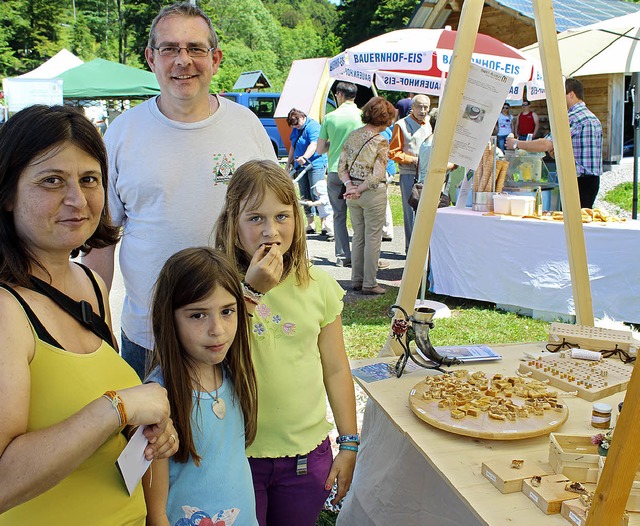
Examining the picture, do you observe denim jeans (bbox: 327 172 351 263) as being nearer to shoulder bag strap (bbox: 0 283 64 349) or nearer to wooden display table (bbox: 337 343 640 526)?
wooden display table (bbox: 337 343 640 526)

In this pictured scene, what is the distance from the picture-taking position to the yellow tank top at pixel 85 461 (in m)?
1.11

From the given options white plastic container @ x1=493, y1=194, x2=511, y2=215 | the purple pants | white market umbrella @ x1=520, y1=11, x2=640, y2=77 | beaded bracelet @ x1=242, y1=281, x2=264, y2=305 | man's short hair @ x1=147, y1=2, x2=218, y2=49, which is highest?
white market umbrella @ x1=520, y1=11, x2=640, y2=77

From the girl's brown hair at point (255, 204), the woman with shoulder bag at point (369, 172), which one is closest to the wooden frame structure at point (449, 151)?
the girl's brown hair at point (255, 204)

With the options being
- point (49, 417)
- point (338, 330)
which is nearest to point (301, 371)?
point (338, 330)

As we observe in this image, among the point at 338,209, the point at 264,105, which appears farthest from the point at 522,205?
the point at 264,105

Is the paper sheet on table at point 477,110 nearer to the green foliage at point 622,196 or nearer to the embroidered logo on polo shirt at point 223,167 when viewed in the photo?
the embroidered logo on polo shirt at point 223,167

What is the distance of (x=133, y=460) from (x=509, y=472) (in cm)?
83

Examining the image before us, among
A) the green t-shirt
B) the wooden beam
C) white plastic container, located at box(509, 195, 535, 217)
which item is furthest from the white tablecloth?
the wooden beam

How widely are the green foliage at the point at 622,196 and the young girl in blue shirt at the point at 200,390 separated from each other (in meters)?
9.68

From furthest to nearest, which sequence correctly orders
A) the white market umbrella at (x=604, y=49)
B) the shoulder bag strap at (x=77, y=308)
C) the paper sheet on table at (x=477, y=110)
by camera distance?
the white market umbrella at (x=604, y=49) < the paper sheet on table at (x=477, y=110) < the shoulder bag strap at (x=77, y=308)

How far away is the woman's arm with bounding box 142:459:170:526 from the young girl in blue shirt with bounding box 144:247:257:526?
0.10 ft

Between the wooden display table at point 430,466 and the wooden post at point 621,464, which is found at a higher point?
the wooden post at point 621,464

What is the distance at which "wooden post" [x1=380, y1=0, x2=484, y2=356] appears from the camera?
226 centimetres

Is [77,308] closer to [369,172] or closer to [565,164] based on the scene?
[565,164]
